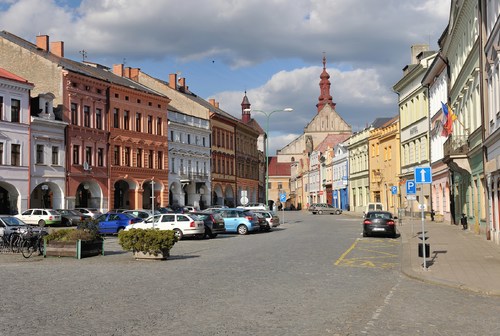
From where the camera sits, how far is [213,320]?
9.98m

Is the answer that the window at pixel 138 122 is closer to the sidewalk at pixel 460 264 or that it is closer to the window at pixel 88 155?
the window at pixel 88 155

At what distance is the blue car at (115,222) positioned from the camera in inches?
1471

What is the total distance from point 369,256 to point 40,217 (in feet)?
95.7

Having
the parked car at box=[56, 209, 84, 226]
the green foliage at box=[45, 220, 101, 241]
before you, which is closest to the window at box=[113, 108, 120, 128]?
the parked car at box=[56, 209, 84, 226]

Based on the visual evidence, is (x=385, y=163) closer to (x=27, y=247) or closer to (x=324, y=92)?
(x=27, y=247)

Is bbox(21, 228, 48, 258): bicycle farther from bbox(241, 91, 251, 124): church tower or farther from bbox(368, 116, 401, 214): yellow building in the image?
bbox(241, 91, 251, 124): church tower

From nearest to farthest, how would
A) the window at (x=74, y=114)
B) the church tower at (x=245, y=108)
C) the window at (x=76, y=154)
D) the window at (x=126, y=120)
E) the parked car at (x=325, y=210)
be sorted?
the window at (x=74, y=114), the window at (x=76, y=154), the window at (x=126, y=120), the parked car at (x=325, y=210), the church tower at (x=245, y=108)

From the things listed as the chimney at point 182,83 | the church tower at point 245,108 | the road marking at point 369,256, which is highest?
the church tower at point 245,108

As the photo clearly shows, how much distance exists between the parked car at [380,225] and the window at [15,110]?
28.0m

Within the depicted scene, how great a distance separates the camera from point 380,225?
33281 mm

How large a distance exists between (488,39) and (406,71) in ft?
116

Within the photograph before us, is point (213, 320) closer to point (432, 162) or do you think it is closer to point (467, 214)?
point (467, 214)

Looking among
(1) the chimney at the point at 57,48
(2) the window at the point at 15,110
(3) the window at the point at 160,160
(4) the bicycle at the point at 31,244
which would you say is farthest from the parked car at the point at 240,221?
(1) the chimney at the point at 57,48

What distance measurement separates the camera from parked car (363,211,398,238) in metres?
33.2
